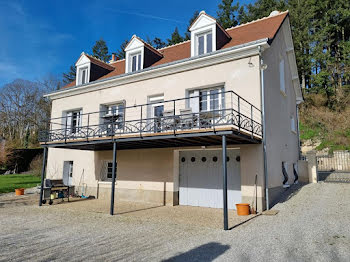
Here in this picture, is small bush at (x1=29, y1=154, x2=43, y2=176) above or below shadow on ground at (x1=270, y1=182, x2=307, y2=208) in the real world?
above

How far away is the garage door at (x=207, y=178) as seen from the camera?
9648 mm

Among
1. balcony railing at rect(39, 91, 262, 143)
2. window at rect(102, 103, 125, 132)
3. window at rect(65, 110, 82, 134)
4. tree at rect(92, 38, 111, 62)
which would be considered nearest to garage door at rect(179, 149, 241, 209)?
balcony railing at rect(39, 91, 262, 143)

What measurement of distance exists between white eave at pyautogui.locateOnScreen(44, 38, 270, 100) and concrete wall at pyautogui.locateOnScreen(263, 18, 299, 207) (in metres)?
1.01

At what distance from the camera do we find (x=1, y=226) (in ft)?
23.5

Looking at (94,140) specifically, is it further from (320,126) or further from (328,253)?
(320,126)

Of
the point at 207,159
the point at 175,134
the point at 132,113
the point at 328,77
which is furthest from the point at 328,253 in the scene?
the point at 328,77

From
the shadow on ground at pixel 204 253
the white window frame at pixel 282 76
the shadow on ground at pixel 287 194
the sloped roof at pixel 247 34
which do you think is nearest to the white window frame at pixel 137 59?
the sloped roof at pixel 247 34

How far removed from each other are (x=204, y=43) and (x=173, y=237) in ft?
26.9

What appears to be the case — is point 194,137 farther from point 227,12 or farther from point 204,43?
point 227,12

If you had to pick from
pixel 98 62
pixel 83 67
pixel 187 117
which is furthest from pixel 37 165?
pixel 187 117

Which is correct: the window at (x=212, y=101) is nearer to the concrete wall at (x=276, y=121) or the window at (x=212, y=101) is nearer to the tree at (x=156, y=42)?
the concrete wall at (x=276, y=121)

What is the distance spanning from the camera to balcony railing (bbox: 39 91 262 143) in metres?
7.76

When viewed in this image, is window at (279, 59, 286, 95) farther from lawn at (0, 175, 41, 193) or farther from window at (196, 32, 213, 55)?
lawn at (0, 175, 41, 193)

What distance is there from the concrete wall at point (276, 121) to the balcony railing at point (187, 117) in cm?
124
